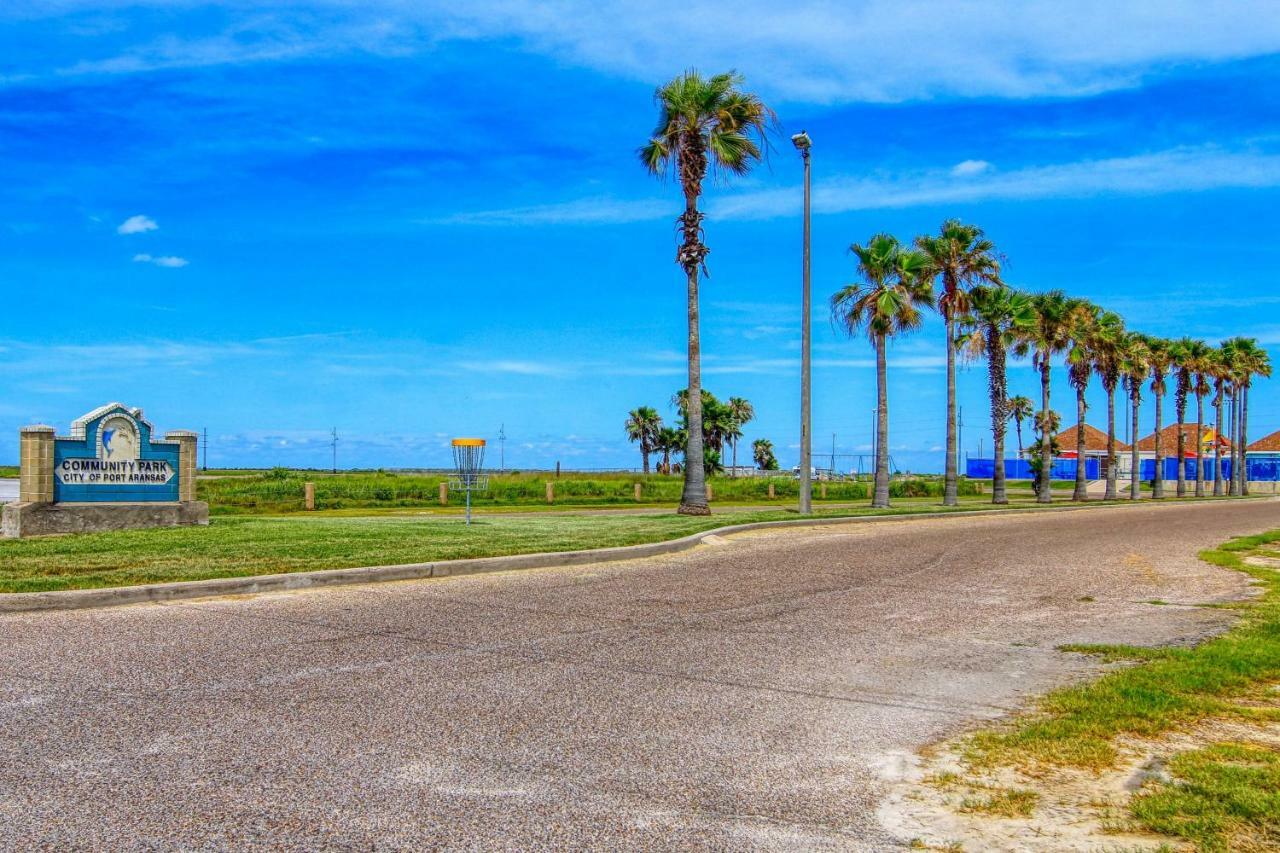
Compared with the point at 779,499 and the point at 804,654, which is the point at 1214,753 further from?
the point at 779,499

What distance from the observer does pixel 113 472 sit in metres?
18.3

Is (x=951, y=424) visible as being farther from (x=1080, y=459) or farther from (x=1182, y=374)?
(x=1182, y=374)

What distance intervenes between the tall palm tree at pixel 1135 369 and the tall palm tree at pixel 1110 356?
0.89 meters

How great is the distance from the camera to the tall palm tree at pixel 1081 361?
2026 inches

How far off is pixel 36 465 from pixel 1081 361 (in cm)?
5250

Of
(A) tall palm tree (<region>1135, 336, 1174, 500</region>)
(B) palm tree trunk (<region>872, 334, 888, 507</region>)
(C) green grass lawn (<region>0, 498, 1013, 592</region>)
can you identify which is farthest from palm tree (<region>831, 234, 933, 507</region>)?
(A) tall palm tree (<region>1135, 336, 1174, 500</region>)

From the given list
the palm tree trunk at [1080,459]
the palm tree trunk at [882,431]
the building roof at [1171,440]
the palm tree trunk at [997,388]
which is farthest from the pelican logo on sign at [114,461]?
the building roof at [1171,440]

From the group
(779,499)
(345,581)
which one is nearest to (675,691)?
(345,581)

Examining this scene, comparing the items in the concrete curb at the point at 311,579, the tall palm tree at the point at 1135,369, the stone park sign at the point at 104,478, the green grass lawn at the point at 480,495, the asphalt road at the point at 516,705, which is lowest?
the green grass lawn at the point at 480,495

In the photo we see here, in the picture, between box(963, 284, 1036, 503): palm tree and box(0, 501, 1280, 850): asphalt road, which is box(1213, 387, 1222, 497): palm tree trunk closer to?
box(963, 284, 1036, 503): palm tree

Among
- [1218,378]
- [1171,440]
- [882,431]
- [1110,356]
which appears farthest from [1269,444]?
[882,431]

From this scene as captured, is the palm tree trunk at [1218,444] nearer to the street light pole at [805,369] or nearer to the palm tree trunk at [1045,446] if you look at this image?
the palm tree trunk at [1045,446]

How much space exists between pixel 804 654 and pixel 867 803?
3.50m

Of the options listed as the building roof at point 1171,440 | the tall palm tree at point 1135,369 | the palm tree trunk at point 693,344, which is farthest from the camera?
the building roof at point 1171,440
